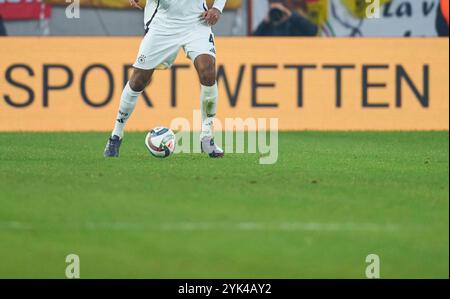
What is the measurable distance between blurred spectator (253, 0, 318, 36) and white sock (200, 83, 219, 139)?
8.99 meters

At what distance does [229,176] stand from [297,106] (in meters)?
6.96

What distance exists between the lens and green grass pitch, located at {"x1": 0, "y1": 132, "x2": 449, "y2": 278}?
23.4 feet

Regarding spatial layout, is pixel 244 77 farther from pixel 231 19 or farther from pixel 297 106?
pixel 231 19

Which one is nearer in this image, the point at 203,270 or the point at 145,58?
the point at 203,270

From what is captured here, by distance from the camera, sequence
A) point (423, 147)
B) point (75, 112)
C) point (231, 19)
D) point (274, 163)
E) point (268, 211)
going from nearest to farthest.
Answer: point (268, 211) < point (274, 163) < point (423, 147) < point (75, 112) < point (231, 19)

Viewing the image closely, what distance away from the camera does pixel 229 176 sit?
10.9 meters

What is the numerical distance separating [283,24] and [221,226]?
14070mm

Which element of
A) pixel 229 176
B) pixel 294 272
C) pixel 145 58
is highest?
pixel 145 58

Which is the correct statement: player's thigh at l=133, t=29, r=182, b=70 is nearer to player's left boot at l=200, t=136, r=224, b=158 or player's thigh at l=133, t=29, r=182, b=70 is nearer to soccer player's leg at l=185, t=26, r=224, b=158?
soccer player's leg at l=185, t=26, r=224, b=158

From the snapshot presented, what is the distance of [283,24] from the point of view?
21984 mm

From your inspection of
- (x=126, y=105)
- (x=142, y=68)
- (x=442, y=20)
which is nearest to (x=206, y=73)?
(x=142, y=68)

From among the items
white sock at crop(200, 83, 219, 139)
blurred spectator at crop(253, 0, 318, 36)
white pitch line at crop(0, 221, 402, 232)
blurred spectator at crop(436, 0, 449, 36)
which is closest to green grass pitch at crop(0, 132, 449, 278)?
white pitch line at crop(0, 221, 402, 232)

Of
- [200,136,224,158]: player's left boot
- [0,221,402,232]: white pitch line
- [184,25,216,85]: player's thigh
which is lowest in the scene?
[0,221,402,232]: white pitch line

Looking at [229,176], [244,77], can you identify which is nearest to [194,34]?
[229,176]
